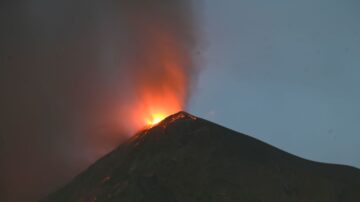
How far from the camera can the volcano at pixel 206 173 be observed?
24203 millimetres

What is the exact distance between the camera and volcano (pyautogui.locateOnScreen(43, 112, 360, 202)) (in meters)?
24.2

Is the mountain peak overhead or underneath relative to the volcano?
overhead

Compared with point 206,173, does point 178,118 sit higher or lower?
higher

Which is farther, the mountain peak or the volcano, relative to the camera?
the mountain peak

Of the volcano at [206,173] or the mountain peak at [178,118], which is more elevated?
the mountain peak at [178,118]

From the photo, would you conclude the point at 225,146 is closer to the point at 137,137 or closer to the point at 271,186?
the point at 271,186

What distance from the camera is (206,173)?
2584 cm

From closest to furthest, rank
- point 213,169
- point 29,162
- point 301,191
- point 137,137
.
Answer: point 301,191 → point 213,169 → point 137,137 → point 29,162

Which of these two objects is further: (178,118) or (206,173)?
(178,118)

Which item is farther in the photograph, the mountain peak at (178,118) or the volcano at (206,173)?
the mountain peak at (178,118)

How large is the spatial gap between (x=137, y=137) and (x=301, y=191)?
12.2m

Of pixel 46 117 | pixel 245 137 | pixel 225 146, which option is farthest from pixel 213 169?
pixel 46 117

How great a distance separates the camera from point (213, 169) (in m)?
26.0

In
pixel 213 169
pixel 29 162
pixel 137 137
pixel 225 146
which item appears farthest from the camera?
pixel 29 162
